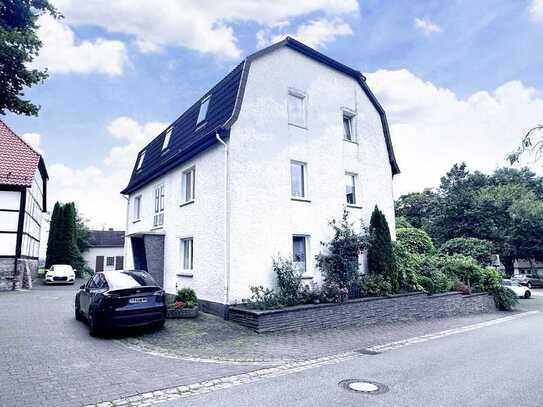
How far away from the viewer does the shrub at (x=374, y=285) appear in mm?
13062

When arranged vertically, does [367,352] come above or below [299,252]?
below

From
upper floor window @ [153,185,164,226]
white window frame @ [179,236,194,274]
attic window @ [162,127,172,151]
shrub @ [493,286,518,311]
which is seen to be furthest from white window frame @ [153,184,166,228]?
shrub @ [493,286,518,311]

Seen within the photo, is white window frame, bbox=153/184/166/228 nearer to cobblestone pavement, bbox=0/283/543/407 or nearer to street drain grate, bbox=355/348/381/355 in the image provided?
cobblestone pavement, bbox=0/283/543/407

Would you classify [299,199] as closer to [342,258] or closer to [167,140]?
[342,258]

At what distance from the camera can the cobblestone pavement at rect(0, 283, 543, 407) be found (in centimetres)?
531

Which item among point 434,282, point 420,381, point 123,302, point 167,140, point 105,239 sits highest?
point 167,140

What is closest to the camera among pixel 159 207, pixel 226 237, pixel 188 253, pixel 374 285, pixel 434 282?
pixel 226 237

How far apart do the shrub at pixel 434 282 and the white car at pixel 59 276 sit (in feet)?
77.2

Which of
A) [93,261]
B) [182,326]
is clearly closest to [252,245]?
[182,326]

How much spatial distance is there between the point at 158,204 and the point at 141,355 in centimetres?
1068

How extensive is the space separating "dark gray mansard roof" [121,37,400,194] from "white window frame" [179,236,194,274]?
3198 millimetres

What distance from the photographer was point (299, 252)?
1303 centimetres

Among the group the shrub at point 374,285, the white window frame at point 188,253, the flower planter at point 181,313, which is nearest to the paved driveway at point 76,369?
the flower planter at point 181,313

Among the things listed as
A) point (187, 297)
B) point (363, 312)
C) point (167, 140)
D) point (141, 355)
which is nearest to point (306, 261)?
point (363, 312)
